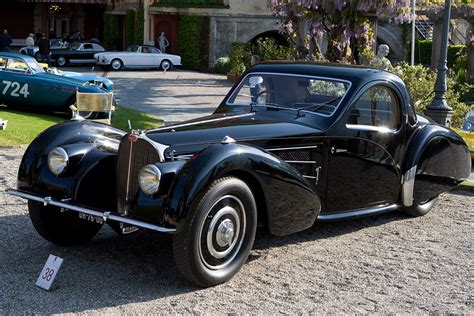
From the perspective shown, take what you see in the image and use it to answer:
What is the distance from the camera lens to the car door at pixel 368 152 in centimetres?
682

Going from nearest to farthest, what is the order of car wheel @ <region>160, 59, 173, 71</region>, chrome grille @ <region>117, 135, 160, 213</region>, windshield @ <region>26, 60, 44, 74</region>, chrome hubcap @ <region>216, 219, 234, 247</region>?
chrome hubcap @ <region>216, 219, 234, 247</region>, chrome grille @ <region>117, 135, 160, 213</region>, windshield @ <region>26, 60, 44, 74</region>, car wheel @ <region>160, 59, 173, 71</region>

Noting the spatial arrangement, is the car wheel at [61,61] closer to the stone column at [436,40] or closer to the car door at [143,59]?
Result: the car door at [143,59]

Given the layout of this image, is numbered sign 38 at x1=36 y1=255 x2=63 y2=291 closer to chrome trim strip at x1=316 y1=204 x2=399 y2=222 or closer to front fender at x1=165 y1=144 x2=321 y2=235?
front fender at x1=165 y1=144 x2=321 y2=235

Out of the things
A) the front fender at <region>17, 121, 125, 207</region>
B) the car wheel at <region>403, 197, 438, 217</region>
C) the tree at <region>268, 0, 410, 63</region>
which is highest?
the tree at <region>268, 0, 410, 63</region>

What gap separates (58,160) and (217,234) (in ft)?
5.15

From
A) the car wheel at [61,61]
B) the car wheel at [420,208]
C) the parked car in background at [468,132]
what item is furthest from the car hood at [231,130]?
the car wheel at [61,61]

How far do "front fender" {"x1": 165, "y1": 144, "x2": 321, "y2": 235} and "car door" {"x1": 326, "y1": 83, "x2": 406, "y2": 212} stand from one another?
583mm

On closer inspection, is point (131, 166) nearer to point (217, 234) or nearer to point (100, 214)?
point (100, 214)

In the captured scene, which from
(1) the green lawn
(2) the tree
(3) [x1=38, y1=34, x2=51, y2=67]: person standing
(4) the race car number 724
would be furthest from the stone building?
(2) the tree

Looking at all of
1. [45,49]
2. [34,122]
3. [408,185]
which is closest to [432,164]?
[408,185]

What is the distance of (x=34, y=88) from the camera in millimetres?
→ 15945

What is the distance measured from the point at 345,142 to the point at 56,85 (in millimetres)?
10511

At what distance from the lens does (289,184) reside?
6.04 meters

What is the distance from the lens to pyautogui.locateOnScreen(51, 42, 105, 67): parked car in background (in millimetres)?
33625
